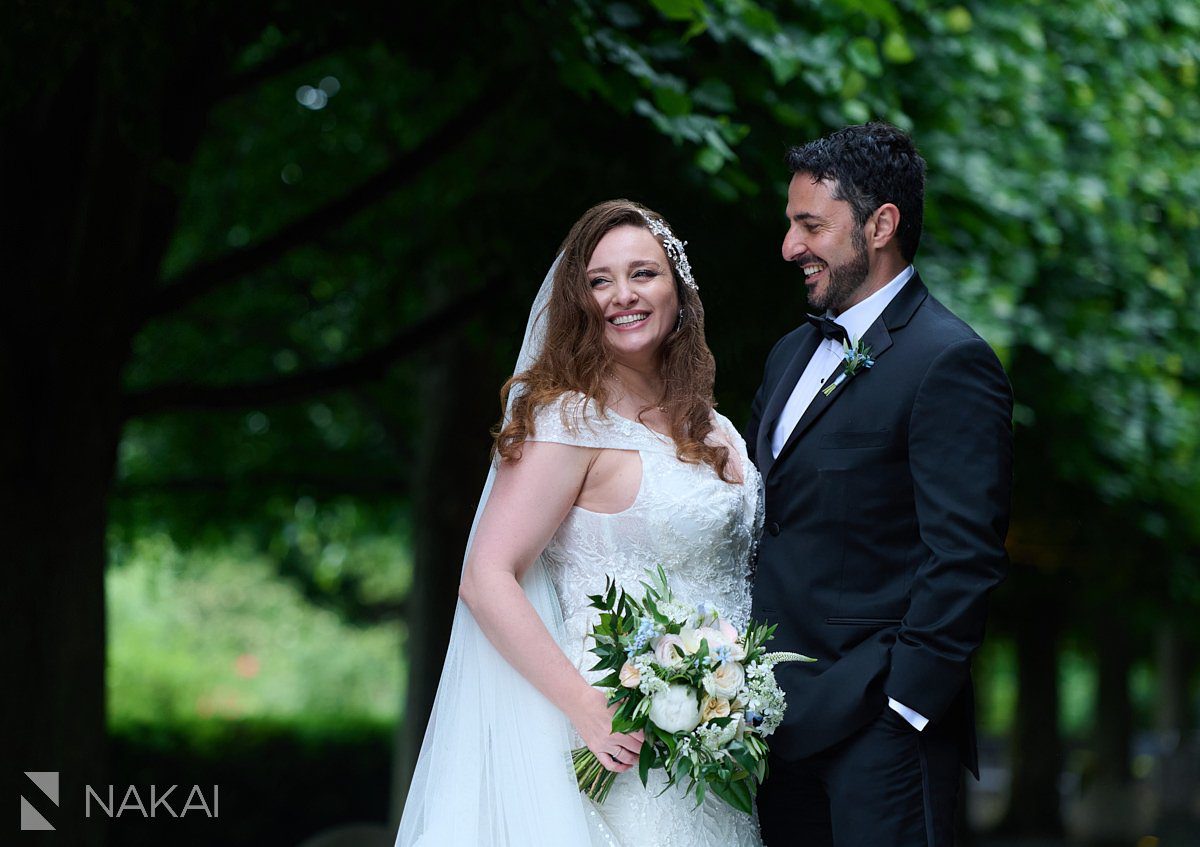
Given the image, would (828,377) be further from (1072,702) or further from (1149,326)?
(1072,702)

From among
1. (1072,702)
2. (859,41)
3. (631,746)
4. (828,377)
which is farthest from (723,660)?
(1072,702)

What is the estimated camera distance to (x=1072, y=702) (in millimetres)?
53062

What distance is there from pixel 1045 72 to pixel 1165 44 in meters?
1.26

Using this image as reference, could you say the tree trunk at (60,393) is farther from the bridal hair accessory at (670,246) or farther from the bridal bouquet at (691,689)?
the bridal bouquet at (691,689)

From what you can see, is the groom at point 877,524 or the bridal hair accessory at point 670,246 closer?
the groom at point 877,524

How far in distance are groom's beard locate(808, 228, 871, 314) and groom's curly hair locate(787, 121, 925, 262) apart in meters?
0.05

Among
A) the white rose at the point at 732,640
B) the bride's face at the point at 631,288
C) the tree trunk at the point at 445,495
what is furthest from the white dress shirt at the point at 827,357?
the tree trunk at the point at 445,495

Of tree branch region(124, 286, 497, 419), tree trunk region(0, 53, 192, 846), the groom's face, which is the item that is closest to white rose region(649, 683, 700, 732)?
the groom's face

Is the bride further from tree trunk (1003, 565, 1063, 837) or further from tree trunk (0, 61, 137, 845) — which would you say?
tree trunk (1003, 565, 1063, 837)

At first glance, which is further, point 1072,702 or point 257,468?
point 1072,702

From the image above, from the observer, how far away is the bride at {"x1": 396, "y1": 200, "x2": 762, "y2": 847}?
11.6 feet

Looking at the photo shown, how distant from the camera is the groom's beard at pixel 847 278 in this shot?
3.58m

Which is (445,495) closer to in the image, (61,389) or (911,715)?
(61,389)

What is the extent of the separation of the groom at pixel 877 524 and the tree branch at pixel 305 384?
10.9ft
